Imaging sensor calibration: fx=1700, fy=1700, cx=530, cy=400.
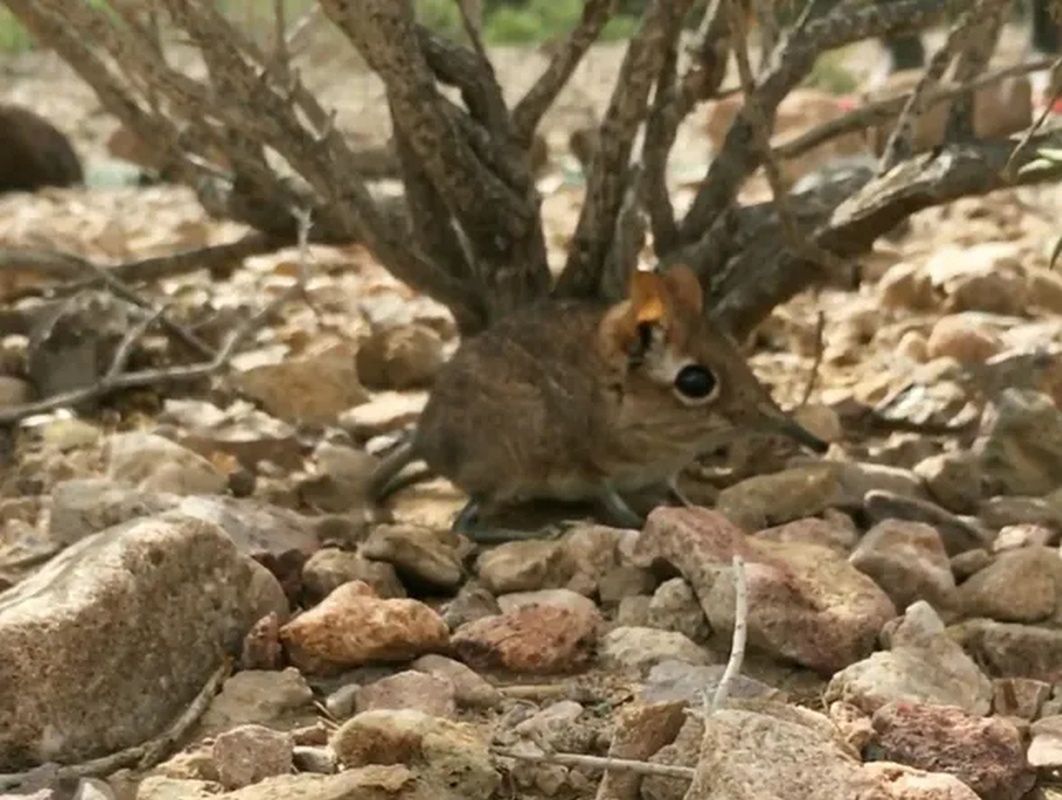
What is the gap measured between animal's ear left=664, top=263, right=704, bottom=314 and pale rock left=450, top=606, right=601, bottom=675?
1032mm

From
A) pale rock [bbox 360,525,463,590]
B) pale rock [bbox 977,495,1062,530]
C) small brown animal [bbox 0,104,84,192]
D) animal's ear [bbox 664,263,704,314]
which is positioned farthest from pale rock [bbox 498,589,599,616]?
small brown animal [bbox 0,104,84,192]

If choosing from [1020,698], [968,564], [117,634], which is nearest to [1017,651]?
[1020,698]

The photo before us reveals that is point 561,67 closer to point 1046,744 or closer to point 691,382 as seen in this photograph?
point 691,382

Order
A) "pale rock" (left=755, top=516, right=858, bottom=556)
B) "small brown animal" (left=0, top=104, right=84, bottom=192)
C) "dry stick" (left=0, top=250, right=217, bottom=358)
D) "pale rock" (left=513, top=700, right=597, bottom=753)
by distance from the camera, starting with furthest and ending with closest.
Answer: "small brown animal" (left=0, top=104, right=84, bottom=192)
"dry stick" (left=0, top=250, right=217, bottom=358)
"pale rock" (left=755, top=516, right=858, bottom=556)
"pale rock" (left=513, top=700, right=597, bottom=753)

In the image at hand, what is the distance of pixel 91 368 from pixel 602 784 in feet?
8.57

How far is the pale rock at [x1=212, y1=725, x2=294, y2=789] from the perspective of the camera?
2148 mm

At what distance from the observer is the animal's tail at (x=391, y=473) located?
364 cm

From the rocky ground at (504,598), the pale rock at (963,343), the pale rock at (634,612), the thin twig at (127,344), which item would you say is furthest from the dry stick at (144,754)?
the pale rock at (963,343)

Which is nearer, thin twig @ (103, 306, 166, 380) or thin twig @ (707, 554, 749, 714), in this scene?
thin twig @ (707, 554, 749, 714)

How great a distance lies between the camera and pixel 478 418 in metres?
3.51

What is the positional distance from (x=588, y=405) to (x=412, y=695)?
4.17 ft

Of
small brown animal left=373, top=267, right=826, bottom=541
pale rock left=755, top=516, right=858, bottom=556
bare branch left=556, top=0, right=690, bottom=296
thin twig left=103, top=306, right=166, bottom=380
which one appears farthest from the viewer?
thin twig left=103, top=306, right=166, bottom=380

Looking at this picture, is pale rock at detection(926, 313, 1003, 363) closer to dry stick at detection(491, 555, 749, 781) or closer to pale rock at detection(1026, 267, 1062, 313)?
pale rock at detection(1026, 267, 1062, 313)

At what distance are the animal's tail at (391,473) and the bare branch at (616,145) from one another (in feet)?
1.75
